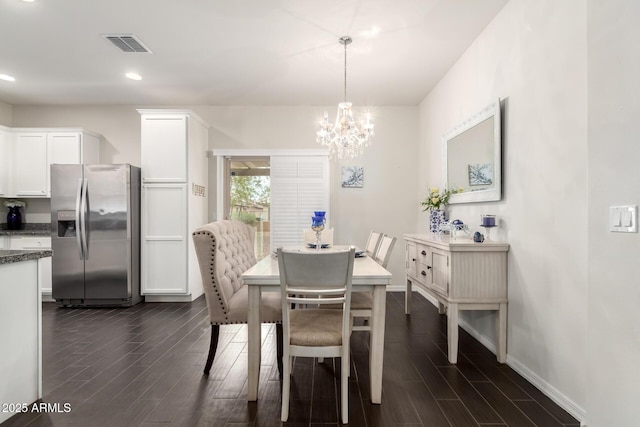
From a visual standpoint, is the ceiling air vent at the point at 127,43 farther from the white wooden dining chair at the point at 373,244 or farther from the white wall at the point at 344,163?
the white wooden dining chair at the point at 373,244

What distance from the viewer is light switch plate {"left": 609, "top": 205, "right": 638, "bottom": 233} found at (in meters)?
1.20

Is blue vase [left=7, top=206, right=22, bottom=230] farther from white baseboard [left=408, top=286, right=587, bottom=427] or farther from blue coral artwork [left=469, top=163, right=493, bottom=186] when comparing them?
white baseboard [left=408, top=286, right=587, bottom=427]

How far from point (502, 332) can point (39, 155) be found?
235 inches

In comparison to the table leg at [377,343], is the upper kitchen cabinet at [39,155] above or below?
above

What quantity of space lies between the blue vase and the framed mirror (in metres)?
5.99

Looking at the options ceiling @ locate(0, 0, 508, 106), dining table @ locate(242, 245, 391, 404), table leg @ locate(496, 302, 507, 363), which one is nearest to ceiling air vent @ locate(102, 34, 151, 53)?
ceiling @ locate(0, 0, 508, 106)

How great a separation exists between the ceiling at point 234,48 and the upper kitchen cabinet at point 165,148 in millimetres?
434

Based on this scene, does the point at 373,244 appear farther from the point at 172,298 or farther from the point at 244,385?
the point at 172,298

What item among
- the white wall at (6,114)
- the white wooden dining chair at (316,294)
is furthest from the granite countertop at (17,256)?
the white wall at (6,114)

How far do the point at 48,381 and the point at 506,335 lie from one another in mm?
3387

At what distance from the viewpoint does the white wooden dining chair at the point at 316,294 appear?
1778 millimetres

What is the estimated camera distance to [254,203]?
17.7ft

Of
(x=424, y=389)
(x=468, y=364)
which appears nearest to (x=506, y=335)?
(x=468, y=364)

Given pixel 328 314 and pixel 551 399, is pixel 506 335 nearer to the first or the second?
pixel 551 399
